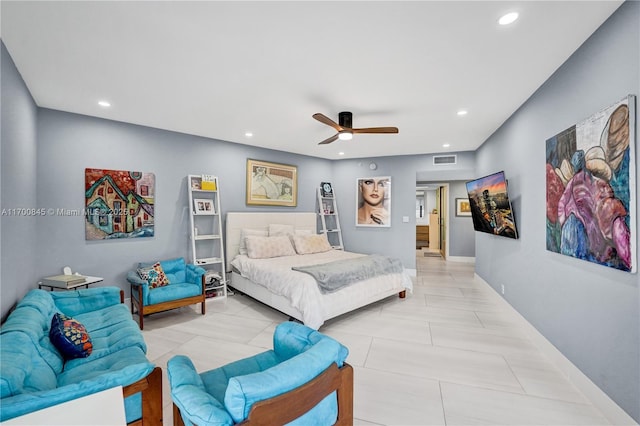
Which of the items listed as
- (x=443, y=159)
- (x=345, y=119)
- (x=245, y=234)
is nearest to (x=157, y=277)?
(x=245, y=234)

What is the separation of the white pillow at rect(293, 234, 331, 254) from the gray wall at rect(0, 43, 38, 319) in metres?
3.40

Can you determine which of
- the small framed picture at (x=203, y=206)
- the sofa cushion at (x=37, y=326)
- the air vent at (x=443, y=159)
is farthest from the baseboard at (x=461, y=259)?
the sofa cushion at (x=37, y=326)

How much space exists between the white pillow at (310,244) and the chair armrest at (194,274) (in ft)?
5.54

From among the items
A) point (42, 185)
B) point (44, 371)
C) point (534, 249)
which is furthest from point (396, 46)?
point (42, 185)

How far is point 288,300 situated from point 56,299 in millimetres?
2244

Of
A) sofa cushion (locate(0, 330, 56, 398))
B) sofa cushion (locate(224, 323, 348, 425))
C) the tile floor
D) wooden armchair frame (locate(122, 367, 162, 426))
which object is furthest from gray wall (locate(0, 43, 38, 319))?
sofa cushion (locate(224, 323, 348, 425))

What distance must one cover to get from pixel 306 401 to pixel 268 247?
12.0 feet

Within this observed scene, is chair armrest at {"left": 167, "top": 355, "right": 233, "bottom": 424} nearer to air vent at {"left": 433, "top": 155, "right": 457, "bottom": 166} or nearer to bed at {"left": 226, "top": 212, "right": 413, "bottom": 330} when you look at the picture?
bed at {"left": 226, "top": 212, "right": 413, "bottom": 330}

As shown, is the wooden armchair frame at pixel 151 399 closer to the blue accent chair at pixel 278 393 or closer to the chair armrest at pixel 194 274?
the blue accent chair at pixel 278 393

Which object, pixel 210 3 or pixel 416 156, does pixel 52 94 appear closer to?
pixel 210 3

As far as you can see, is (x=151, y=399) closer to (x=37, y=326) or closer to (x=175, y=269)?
(x=37, y=326)

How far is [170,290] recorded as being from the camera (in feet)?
11.8

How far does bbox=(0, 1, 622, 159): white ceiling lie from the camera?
1804mm

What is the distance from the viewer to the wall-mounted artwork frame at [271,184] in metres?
5.38
